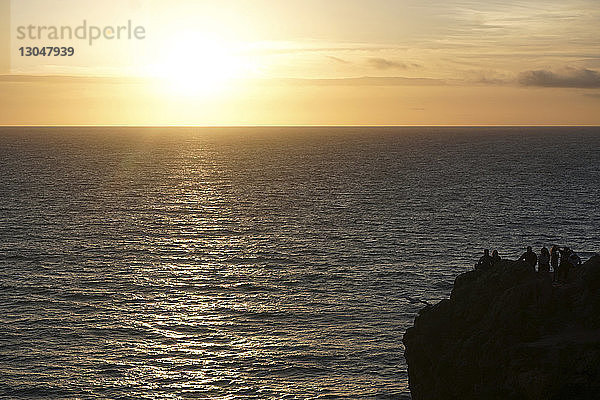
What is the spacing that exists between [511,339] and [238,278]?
148 ft

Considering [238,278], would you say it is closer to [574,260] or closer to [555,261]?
[555,261]

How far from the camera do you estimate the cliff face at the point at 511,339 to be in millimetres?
26234

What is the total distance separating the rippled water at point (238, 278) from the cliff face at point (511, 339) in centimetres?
1081

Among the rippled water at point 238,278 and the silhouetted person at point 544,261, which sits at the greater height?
the silhouetted person at point 544,261

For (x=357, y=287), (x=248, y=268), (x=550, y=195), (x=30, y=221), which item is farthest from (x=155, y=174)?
(x=357, y=287)

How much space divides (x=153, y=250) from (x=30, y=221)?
2703 cm

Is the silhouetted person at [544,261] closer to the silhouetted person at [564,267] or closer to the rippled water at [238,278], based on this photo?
the silhouetted person at [564,267]

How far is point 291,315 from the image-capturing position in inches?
2304

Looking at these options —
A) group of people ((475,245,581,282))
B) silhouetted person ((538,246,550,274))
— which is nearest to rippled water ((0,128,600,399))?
group of people ((475,245,581,282))

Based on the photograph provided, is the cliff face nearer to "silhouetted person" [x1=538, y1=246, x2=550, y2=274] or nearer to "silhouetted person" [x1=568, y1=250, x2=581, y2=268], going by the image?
"silhouetted person" [x1=568, y1=250, x2=581, y2=268]

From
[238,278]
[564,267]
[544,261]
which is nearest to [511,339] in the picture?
[564,267]

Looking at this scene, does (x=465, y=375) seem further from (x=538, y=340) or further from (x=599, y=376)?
(x=599, y=376)

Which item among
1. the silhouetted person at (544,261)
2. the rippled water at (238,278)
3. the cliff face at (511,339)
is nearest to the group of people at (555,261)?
the silhouetted person at (544,261)

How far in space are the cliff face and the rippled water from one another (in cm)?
1081
